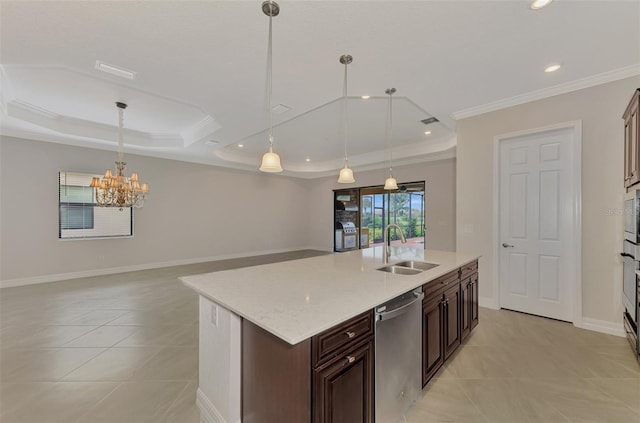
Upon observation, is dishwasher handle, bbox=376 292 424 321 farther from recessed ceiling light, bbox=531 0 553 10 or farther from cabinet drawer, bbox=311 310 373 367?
recessed ceiling light, bbox=531 0 553 10

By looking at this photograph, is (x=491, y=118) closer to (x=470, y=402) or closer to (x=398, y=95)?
(x=398, y=95)

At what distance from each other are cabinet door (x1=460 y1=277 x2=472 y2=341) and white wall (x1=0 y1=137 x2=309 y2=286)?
21.7ft

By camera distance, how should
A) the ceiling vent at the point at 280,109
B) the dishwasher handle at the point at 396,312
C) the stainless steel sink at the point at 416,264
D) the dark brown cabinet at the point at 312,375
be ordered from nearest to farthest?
the dark brown cabinet at the point at 312,375 → the dishwasher handle at the point at 396,312 → the stainless steel sink at the point at 416,264 → the ceiling vent at the point at 280,109

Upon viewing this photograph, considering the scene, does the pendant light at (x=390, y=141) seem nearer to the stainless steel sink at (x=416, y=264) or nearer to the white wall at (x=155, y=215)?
the stainless steel sink at (x=416, y=264)

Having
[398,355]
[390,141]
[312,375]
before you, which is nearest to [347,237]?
[390,141]

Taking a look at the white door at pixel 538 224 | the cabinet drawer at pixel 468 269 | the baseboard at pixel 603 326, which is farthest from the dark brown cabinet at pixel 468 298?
the baseboard at pixel 603 326

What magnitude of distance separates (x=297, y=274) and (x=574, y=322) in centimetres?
352

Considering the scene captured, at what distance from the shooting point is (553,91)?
3148 millimetres

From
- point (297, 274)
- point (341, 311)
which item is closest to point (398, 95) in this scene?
point (297, 274)

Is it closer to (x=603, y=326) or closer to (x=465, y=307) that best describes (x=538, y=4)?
(x=465, y=307)

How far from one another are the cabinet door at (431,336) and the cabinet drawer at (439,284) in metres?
0.04

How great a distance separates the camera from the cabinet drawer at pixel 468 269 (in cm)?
249

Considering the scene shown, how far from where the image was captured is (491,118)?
3.62 m

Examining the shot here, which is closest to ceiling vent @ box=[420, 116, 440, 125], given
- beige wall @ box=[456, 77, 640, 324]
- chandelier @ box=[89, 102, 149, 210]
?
beige wall @ box=[456, 77, 640, 324]
